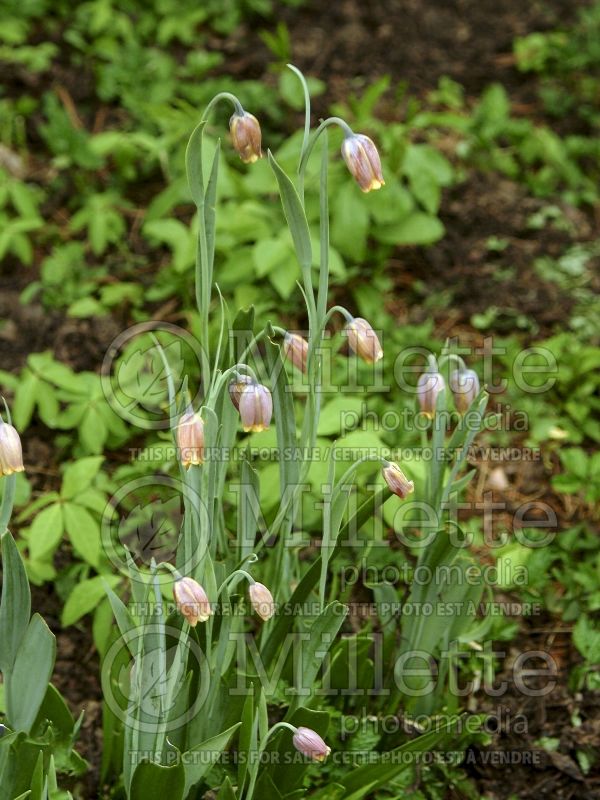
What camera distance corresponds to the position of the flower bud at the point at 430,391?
1.91 meters

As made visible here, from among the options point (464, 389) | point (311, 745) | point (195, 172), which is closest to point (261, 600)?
point (311, 745)

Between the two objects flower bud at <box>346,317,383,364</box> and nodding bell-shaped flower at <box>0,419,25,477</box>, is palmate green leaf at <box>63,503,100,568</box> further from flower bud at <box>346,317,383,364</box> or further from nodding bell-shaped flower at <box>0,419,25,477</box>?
flower bud at <box>346,317,383,364</box>

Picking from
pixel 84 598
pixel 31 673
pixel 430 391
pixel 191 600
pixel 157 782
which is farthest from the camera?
pixel 84 598

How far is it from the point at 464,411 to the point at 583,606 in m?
0.74

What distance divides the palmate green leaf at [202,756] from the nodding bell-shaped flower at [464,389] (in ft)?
2.43

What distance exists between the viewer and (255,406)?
1.64 metres

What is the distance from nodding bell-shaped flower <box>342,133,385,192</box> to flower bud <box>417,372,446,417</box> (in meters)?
0.40

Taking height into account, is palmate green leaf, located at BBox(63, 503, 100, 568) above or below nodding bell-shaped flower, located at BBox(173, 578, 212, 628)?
above

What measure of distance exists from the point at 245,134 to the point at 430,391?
23.1 inches

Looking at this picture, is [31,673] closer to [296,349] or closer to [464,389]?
[296,349]

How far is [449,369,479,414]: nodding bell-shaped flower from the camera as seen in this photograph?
6.48 feet

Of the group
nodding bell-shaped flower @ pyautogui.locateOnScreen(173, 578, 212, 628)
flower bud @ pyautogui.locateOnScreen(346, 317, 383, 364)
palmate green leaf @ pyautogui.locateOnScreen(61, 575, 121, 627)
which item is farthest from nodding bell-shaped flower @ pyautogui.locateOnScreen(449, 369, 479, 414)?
palmate green leaf @ pyautogui.locateOnScreen(61, 575, 121, 627)

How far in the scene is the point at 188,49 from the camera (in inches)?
173

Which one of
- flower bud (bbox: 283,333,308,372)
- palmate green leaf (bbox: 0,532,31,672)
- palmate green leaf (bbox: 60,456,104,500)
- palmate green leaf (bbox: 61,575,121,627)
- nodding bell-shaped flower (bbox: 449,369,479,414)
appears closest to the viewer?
palmate green leaf (bbox: 0,532,31,672)
